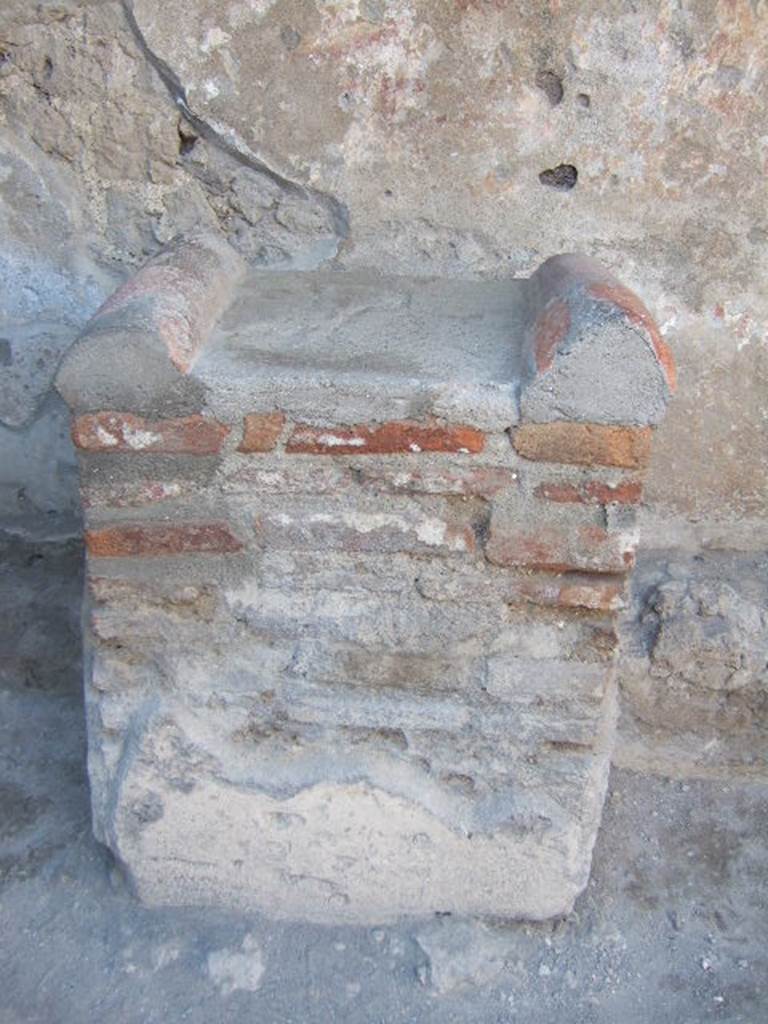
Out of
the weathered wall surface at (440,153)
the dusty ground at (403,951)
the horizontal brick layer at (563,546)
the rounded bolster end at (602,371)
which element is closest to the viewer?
the rounded bolster end at (602,371)

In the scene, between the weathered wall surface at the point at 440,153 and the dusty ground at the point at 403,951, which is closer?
the dusty ground at the point at 403,951

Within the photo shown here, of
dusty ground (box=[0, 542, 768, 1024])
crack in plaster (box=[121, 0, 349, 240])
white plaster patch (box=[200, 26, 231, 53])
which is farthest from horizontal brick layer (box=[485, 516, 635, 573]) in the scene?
white plaster patch (box=[200, 26, 231, 53])

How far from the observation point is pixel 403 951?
1.94 m

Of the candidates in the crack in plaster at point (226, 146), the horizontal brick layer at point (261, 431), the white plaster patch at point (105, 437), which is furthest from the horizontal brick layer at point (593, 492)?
the crack in plaster at point (226, 146)

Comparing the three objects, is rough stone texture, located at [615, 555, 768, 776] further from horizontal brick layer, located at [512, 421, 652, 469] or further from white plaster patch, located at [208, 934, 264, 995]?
white plaster patch, located at [208, 934, 264, 995]

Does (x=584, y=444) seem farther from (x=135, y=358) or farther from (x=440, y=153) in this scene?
(x=440, y=153)

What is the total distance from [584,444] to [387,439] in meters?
0.31

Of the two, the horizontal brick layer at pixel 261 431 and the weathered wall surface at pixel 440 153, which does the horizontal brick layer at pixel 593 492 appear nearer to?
the horizontal brick layer at pixel 261 431

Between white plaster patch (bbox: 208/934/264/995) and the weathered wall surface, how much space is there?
134 cm

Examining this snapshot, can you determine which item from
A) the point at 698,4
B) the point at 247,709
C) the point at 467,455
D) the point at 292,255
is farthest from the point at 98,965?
the point at 698,4

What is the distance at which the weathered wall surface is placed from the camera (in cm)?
216

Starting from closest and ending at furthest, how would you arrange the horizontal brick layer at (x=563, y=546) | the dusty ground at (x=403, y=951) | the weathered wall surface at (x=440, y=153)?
the horizontal brick layer at (x=563, y=546) < the dusty ground at (x=403, y=951) < the weathered wall surface at (x=440, y=153)

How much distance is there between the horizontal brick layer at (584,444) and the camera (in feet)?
5.15


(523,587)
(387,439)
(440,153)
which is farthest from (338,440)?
(440,153)
